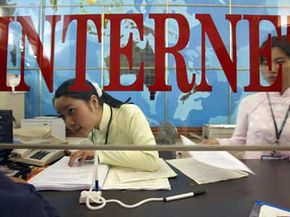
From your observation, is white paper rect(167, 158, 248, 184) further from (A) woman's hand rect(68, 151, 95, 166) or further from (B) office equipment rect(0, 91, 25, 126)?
(B) office equipment rect(0, 91, 25, 126)

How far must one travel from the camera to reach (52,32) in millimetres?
1021

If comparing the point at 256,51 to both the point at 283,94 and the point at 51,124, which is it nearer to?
the point at 283,94

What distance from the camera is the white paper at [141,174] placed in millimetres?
1016

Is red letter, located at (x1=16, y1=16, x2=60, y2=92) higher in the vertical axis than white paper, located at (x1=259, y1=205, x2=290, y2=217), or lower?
higher

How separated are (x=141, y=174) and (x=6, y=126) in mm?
524

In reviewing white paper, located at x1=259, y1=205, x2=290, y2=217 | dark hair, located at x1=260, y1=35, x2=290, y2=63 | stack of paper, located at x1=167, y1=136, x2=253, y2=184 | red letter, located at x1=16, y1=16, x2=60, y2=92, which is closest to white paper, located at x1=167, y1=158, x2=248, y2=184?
stack of paper, located at x1=167, y1=136, x2=253, y2=184

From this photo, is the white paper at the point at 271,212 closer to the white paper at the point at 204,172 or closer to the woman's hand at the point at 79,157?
the white paper at the point at 204,172

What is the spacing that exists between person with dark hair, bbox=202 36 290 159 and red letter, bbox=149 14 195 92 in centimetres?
23

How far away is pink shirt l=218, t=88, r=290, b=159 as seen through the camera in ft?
3.52

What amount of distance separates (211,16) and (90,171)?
2.17 feet

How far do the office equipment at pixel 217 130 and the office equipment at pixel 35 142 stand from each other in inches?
20.0

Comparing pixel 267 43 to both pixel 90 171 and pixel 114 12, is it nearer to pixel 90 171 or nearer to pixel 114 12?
pixel 114 12

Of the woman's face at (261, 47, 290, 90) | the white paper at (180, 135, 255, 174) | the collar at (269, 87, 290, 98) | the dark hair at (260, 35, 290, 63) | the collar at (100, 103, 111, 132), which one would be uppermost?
the dark hair at (260, 35, 290, 63)

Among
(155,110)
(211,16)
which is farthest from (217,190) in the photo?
(211,16)
